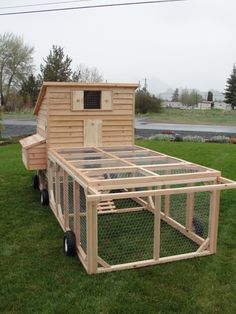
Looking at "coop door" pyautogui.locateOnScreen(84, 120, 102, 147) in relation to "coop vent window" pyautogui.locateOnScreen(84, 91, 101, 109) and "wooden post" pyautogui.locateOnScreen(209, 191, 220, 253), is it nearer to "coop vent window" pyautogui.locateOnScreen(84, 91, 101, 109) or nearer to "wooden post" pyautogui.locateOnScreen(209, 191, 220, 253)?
"coop vent window" pyautogui.locateOnScreen(84, 91, 101, 109)

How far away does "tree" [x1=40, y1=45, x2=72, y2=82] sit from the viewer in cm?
3556

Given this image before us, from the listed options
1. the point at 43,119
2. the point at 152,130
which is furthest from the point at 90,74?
the point at 43,119

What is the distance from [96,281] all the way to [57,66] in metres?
33.6

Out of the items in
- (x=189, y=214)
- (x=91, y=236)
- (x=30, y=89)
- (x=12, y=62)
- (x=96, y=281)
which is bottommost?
(x=96, y=281)

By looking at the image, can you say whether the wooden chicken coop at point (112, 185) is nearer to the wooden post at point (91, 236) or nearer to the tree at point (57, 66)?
the wooden post at point (91, 236)

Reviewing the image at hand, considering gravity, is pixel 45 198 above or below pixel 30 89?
below

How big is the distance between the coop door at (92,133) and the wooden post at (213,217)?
3.72 meters

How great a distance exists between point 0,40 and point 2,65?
2.91m

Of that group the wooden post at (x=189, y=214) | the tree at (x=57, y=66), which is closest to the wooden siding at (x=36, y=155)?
the wooden post at (x=189, y=214)

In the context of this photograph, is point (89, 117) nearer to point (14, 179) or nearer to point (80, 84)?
point (80, 84)

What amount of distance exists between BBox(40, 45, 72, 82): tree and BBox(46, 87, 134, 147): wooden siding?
90.9ft

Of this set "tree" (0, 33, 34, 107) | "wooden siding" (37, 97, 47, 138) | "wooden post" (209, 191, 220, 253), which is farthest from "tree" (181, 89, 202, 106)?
"wooden post" (209, 191, 220, 253)

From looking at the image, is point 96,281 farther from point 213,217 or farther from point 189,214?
point 189,214

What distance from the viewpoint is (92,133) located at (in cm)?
843
